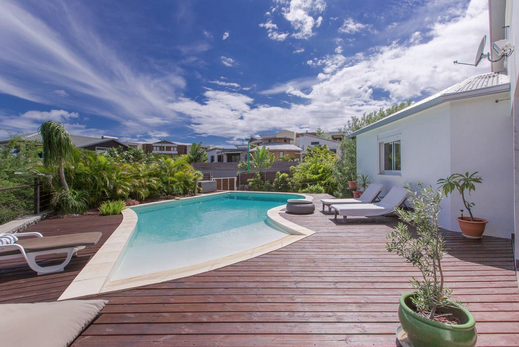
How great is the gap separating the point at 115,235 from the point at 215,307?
14.1 ft

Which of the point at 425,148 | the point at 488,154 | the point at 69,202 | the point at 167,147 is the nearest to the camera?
the point at 488,154

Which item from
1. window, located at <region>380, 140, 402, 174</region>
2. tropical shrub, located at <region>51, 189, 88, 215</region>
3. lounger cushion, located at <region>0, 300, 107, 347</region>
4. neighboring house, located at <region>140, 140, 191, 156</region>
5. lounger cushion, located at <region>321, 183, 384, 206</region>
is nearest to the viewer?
lounger cushion, located at <region>0, 300, 107, 347</region>

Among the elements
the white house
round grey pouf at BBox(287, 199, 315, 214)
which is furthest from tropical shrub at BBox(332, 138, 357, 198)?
the white house

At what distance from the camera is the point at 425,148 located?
22.2 ft

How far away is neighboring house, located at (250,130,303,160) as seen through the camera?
40781mm

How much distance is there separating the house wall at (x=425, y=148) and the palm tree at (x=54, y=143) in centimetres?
1163

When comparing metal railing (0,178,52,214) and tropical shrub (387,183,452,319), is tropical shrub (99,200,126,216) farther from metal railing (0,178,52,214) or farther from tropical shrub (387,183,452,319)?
tropical shrub (387,183,452,319)

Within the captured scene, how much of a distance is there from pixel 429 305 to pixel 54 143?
10.5 meters

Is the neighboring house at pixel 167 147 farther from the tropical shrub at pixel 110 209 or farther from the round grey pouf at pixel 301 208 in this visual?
the round grey pouf at pixel 301 208

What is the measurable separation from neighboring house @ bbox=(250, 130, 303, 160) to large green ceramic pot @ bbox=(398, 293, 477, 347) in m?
38.8

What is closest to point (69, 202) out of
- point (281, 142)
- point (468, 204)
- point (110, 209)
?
point (110, 209)

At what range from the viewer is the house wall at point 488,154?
525cm

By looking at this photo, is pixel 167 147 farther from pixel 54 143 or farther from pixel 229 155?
pixel 54 143

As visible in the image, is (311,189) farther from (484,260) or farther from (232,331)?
(232,331)
